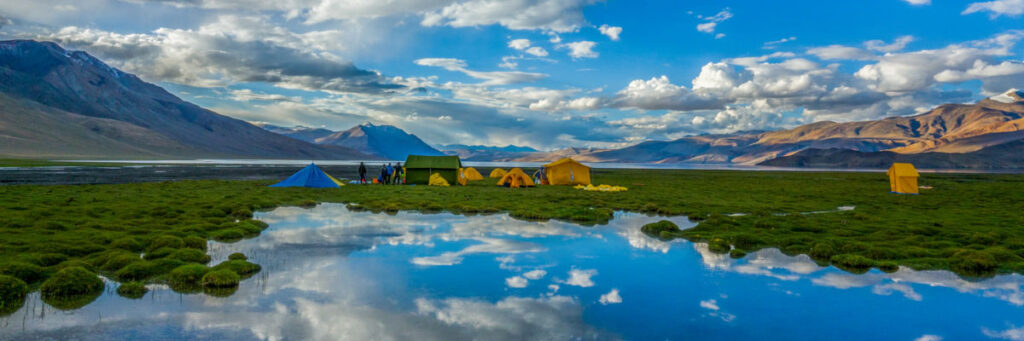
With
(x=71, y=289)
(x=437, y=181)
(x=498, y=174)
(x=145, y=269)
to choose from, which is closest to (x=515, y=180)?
(x=437, y=181)

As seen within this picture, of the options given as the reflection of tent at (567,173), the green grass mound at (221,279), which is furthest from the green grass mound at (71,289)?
the reflection of tent at (567,173)

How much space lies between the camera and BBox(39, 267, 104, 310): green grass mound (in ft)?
34.1

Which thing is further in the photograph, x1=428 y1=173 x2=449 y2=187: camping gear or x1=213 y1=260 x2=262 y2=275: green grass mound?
x1=428 y1=173 x2=449 y2=187: camping gear

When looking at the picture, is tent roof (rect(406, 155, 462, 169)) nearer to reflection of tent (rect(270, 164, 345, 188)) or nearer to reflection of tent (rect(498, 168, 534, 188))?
reflection of tent (rect(498, 168, 534, 188))

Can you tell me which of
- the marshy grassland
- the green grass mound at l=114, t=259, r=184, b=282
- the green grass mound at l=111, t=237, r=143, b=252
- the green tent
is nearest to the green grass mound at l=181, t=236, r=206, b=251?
the marshy grassland

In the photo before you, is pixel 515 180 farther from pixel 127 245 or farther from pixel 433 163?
pixel 127 245

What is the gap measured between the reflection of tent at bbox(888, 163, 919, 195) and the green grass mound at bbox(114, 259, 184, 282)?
5226cm

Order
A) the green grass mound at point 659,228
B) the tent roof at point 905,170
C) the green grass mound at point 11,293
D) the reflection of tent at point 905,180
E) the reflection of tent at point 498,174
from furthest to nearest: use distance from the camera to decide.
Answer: the reflection of tent at point 498,174, the tent roof at point 905,170, the reflection of tent at point 905,180, the green grass mound at point 659,228, the green grass mound at point 11,293

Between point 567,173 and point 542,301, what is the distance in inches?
1705

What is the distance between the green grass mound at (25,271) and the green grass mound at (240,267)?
3681 mm

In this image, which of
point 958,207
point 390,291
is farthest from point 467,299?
point 958,207

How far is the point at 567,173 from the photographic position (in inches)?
2126

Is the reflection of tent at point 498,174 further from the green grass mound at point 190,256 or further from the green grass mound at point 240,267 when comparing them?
the green grass mound at point 240,267

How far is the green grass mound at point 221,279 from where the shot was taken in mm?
11859
